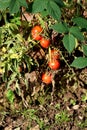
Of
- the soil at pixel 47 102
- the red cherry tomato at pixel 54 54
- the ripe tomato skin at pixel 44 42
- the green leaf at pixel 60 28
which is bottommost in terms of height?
the soil at pixel 47 102

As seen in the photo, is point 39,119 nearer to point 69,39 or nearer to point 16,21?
point 16,21

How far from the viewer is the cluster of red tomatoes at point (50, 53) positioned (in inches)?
87.4

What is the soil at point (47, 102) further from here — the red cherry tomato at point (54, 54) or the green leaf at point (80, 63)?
the green leaf at point (80, 63)

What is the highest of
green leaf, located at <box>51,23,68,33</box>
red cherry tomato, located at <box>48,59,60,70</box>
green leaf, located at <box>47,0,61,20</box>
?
green leaf, located at <box>47,0,61,20</box>

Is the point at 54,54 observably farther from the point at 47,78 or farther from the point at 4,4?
the point at 4,4

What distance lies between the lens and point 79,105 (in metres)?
2.46

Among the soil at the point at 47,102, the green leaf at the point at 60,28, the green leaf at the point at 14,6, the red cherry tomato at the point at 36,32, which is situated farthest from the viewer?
the soil at the point at 47,102

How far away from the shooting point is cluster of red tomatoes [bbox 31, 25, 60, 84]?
7.28 feet

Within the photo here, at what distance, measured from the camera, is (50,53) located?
2.27 metres

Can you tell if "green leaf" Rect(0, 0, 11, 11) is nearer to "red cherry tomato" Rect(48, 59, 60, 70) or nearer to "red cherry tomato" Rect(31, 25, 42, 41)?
"red cherry tomato" Rect(31, 25, 42, 41)

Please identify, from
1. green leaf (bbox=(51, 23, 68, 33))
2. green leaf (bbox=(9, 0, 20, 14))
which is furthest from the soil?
green leaf (bbox=(9, 0, 20, 14))

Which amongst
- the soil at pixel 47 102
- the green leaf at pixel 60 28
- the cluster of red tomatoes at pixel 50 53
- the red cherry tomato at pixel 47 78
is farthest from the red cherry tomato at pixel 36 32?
the green leaf at pixel 60 28

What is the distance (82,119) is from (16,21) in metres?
0.85

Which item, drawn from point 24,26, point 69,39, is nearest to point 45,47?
point 24,26
